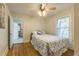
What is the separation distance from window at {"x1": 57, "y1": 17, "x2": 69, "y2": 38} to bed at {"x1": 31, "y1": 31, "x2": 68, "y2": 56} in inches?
3.4

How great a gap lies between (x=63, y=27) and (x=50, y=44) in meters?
0.36

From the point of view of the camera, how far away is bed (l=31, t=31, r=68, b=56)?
1.58 metres

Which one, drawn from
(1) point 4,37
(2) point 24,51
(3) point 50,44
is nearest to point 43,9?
(3) point 50,44

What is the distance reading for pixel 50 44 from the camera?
159cm

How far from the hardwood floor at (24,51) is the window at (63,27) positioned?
27 centimetres

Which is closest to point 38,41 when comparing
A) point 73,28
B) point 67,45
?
point 67,45

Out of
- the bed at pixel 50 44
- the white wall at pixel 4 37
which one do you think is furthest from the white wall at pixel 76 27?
the white wall at pixel 4 37

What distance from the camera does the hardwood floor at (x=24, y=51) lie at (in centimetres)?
156

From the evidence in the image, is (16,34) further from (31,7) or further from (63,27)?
(63,27)

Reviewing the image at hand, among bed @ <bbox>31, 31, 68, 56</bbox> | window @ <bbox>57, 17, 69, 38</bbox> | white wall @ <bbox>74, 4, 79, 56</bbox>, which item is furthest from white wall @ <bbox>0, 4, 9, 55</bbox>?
white wall @ <bbox>74, 4, 79, 56</bbox>

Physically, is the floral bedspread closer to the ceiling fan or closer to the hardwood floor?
the hardwood floor

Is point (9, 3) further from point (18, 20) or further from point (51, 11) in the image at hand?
point (51, 11)

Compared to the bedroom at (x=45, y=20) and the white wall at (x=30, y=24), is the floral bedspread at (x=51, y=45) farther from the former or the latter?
the white wall at (x=30, y=24)

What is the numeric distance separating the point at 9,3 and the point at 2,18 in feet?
1.03
